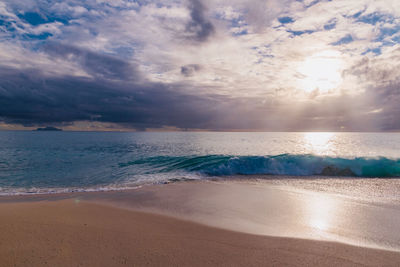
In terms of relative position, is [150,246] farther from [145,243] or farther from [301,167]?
[301,167]

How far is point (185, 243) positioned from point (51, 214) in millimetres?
4165

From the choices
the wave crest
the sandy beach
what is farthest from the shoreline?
the wave crest

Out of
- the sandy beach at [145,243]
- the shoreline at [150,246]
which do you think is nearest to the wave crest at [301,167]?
the sandy beach at [145,243]

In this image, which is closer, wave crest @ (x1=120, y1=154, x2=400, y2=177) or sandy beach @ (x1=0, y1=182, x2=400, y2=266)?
sandy beach @ (x1=0, y1=182, x2=400, y2=266)

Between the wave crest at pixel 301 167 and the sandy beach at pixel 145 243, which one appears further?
the wave crest at pixel 301 167

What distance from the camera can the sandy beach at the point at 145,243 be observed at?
11.5ft

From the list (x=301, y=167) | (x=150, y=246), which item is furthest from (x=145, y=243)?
(x=301, y=167)

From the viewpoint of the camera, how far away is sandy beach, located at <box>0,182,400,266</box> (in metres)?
3.49

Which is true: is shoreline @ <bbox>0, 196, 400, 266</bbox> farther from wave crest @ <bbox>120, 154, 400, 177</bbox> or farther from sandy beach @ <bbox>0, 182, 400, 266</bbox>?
wave crest @ <bbox>120, 154, 400, 177</bbox>

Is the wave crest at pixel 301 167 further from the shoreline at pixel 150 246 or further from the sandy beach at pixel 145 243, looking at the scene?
the shoreline at pixel 150 246

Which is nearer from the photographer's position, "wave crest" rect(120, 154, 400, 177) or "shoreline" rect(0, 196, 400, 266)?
"shoreline" rect(0, 196, 400, 266)

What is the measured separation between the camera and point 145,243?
407 centimetres

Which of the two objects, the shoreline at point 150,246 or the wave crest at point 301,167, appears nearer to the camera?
the shoreline at point 150,246

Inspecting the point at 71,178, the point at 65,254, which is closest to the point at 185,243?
the point at 65,254
